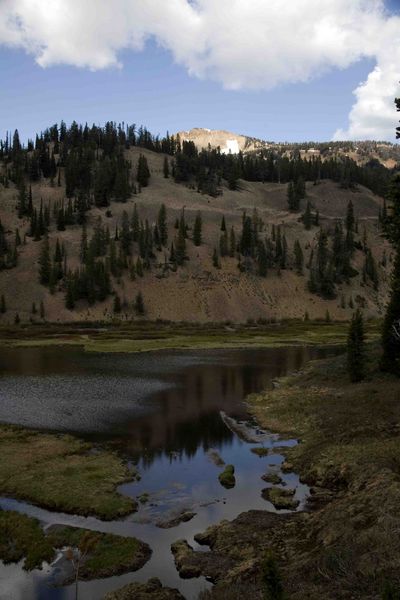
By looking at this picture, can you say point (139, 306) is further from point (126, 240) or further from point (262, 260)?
point (262, 260)

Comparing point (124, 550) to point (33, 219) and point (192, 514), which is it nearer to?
point (192, 514)

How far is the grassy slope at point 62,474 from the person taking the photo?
31062 mm

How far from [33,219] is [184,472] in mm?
172235

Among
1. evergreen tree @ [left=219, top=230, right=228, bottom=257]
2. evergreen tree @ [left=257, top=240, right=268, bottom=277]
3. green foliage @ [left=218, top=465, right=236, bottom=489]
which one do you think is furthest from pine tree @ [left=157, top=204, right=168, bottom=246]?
green foliage @ [left=218, top=465, right=236, bottom=489]

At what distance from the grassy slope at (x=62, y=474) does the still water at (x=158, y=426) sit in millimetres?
1003

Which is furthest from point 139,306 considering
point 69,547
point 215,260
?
point 69,547

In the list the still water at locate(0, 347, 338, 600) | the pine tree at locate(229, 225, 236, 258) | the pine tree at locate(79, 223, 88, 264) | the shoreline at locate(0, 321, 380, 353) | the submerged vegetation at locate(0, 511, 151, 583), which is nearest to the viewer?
the submerged vegetation at locate(0, 511, 151, 583)

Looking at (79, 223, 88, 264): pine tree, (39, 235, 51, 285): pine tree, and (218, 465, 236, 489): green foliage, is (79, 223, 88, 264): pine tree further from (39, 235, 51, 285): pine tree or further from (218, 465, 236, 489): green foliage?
(218, 465, 236, 489): green foliage

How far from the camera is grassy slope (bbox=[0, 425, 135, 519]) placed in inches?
1223

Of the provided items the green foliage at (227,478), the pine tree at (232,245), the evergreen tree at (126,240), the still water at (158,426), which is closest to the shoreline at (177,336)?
the still water at (158,426)

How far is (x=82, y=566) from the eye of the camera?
23.9 meters

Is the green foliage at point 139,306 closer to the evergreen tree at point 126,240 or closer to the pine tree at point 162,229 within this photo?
the evergreen tree at point 126,240

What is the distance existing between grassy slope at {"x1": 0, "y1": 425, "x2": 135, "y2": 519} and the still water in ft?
3.29

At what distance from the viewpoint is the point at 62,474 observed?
35656 mm
